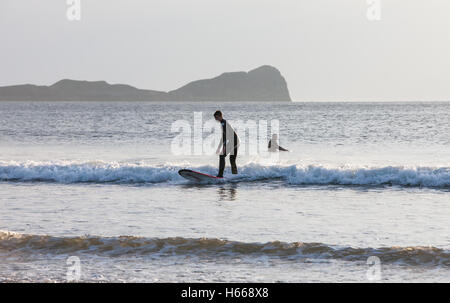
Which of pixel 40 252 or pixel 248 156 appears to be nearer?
pixel 40 252

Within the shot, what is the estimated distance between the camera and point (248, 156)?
2864 centimetres

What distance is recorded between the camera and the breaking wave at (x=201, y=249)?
9.98m

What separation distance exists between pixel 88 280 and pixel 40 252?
224cm

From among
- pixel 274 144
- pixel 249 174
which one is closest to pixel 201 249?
pixel 249 174

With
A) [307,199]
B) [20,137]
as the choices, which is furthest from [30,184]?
[20,137]

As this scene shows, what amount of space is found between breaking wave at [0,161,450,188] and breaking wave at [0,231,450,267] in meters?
10.1

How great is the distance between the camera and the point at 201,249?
1061cm

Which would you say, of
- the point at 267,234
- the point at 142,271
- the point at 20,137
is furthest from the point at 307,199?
the point at 20,137

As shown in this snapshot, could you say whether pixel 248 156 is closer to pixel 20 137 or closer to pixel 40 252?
pixel 40 252

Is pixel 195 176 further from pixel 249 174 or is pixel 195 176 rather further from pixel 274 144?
pixel 274 144

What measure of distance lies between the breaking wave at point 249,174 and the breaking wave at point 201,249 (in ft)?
33.2

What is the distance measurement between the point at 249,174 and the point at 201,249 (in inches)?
473
